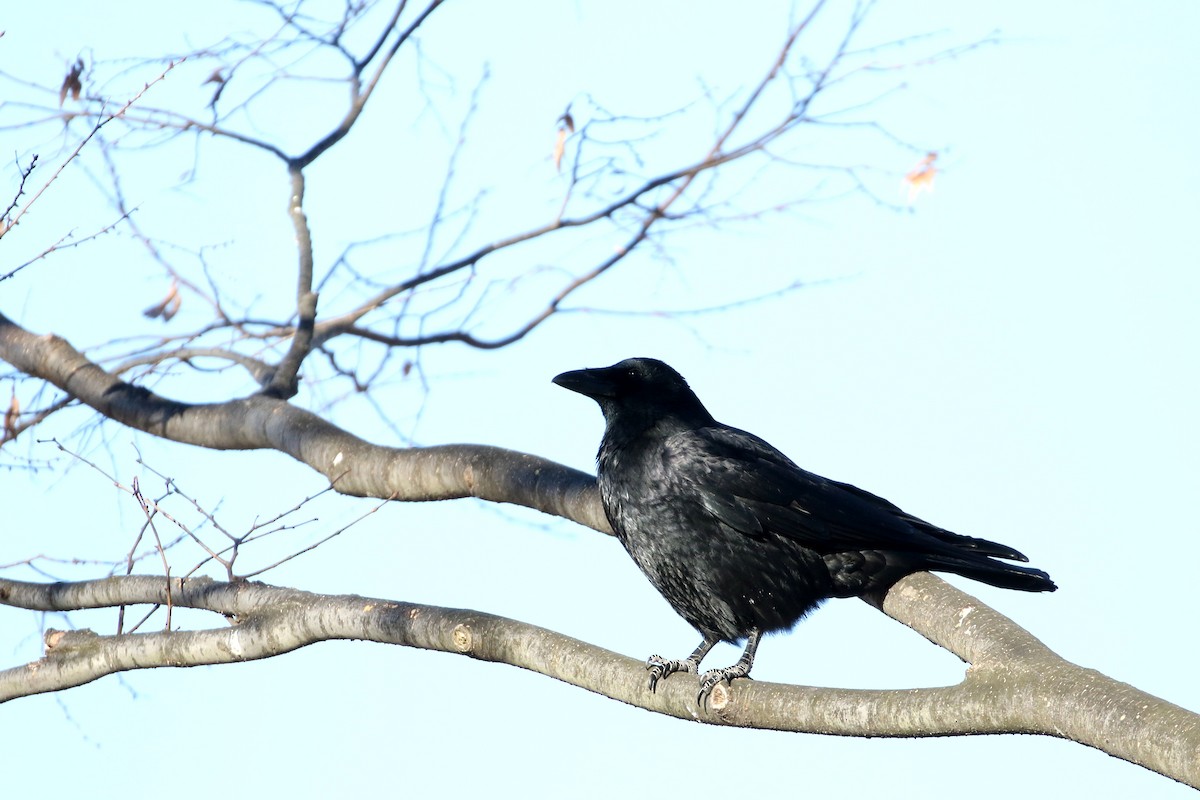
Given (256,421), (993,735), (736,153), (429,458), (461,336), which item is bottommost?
(993,735)

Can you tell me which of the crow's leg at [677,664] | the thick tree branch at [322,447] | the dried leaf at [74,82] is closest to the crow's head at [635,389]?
the thick tree branch at [322,447]

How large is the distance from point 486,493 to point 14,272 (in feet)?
6.31

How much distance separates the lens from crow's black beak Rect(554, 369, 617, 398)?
4379 millimetres

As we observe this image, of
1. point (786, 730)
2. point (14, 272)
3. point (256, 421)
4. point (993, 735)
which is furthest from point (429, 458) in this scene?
point (993, 735)

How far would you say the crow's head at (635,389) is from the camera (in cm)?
432

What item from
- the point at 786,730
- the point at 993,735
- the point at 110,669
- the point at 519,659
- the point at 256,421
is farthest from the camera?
the point at 256,421

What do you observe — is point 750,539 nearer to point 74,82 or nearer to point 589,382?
point 589,382

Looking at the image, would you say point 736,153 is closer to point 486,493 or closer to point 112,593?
point 486,493

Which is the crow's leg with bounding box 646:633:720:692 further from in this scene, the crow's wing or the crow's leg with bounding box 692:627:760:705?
the crow's wing

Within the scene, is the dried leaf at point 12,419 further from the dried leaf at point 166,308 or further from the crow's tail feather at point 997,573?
the crow's tail feather at point 997,573

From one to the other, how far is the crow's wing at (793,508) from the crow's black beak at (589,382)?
1.32 feet

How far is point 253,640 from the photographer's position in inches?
159

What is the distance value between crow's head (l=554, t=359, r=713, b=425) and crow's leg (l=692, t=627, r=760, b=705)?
83 centimetres

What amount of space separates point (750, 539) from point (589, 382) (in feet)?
2.88
